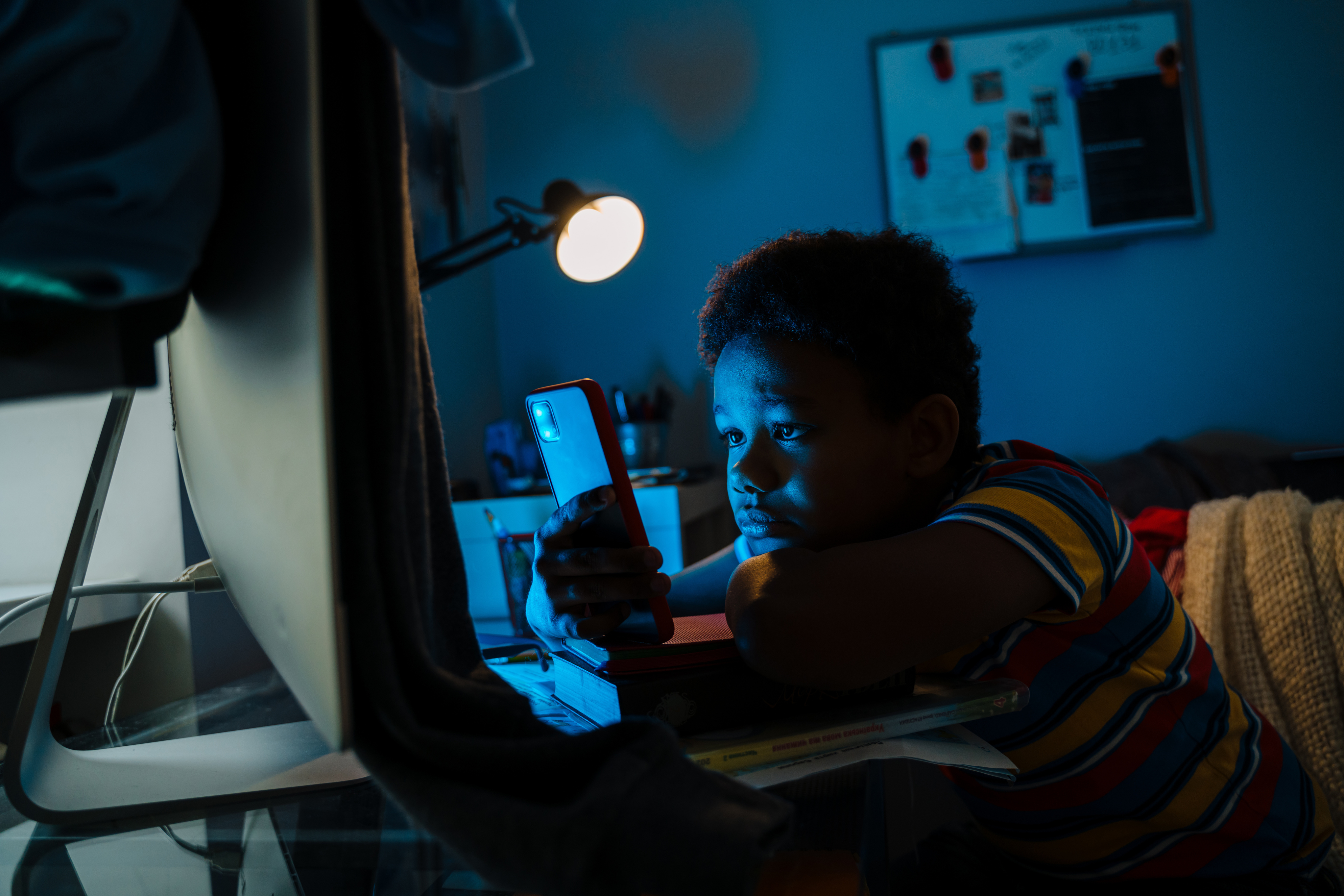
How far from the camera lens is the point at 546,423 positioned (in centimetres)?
64

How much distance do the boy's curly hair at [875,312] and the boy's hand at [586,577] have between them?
0.22 meters

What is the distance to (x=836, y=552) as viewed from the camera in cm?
50

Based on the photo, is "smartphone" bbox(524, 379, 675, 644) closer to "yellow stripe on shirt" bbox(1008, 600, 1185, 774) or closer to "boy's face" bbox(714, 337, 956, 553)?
"boy's face" bbox(714, 337, 956, 553)

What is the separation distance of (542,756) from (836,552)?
0.28 metres

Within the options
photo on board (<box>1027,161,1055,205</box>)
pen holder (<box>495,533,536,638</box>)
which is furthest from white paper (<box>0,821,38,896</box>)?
photo on board (<box>1027,161,1055,205</box>)

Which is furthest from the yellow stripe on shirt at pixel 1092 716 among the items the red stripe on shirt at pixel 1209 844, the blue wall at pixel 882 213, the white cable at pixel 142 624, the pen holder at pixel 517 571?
the blue wall at pixel 882 213

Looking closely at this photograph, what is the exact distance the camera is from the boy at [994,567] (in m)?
0.54

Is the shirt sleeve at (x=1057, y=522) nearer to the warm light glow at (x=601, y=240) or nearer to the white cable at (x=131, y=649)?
the white cable at (x=131, y=649)

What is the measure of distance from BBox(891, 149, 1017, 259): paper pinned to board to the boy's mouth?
155cm

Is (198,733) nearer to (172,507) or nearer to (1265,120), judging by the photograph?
(172,507)

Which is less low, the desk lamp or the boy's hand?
the desk lamp

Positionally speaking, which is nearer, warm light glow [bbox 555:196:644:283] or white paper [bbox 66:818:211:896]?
white paper [bbox 66:818:211:896]

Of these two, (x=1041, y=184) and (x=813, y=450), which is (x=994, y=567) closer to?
(x=813, y=450)

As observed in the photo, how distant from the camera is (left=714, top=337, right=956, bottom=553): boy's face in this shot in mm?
643
